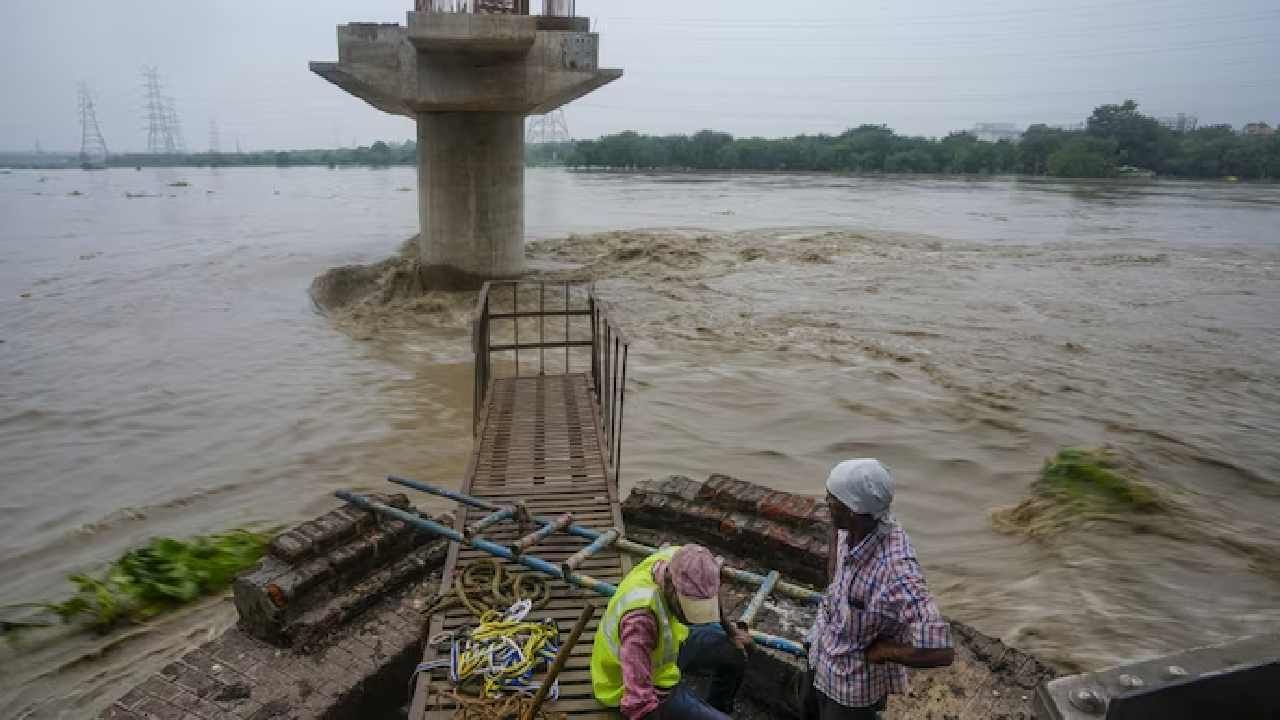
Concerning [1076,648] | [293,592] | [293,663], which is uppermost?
[293,592]

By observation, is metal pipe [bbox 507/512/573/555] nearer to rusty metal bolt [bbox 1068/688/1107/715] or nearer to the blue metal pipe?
the blue metal pipe

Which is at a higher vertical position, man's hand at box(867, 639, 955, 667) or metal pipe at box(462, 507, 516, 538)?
man's hand at box(867, 639, 955, 667)

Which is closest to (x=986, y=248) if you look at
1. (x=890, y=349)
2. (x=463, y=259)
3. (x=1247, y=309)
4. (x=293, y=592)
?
(x=1247, y=309)

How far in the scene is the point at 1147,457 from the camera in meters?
9.20

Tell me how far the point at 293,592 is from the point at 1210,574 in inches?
285

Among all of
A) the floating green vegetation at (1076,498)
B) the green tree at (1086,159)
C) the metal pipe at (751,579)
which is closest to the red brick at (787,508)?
the metal pipe at (751,579)

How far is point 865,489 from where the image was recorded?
275 centimetres

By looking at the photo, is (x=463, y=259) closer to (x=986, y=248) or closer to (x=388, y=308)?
(x=388, y=308)

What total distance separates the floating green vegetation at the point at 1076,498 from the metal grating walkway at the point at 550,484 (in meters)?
4.20

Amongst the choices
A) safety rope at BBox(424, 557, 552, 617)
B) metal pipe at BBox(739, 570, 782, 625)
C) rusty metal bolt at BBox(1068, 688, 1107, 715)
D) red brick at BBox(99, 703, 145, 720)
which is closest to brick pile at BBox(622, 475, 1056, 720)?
metal pipe at BBox(739, 570, 782, 625)

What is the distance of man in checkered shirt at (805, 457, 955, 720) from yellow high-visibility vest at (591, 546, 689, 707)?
2.00ft

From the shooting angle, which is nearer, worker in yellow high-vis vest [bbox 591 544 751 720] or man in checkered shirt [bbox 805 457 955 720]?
man in checkered shirt [bbox 805 457 955 720]

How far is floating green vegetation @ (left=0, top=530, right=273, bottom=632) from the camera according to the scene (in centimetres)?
581

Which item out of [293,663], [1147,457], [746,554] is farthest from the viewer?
[1147,457]
